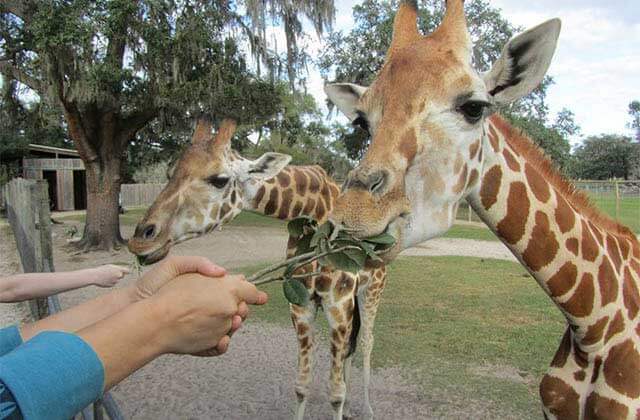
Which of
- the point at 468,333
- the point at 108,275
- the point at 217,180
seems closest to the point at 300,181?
the point at 217,180

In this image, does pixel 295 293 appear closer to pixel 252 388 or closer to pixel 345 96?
pixel 345 96

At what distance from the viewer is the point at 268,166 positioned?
4.70 meters

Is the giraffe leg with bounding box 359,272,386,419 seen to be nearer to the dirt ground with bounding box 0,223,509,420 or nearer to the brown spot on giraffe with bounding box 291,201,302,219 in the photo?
the dirt ground with bounding box 0,223,509,420

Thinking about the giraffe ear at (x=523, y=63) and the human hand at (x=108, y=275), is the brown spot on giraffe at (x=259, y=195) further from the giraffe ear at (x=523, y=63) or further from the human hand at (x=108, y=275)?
the giraffe ear at (x=523, y=63)

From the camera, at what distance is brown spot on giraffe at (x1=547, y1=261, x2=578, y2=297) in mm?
2362

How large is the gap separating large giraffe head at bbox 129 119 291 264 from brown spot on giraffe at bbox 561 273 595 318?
9.45ft

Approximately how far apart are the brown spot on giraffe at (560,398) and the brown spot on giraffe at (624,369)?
18 centimetres

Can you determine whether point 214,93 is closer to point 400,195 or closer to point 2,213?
point 400,195

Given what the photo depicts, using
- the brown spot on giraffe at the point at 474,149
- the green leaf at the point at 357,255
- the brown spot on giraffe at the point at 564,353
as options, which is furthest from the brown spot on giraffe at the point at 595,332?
the green leaf at the point at 357,255

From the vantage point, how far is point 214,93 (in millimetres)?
13594

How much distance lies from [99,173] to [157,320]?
16.1 m

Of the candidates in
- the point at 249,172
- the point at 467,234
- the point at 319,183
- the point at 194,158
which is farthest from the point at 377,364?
the point at 467,234

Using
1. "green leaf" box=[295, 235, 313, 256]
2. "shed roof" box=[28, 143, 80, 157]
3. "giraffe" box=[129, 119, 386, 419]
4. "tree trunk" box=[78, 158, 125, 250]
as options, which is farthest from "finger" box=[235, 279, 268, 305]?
"shed roof" box=[28, 143, 80, 157]

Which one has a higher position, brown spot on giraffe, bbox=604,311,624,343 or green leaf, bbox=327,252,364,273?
green leaf, bbox=327,252,364,273
